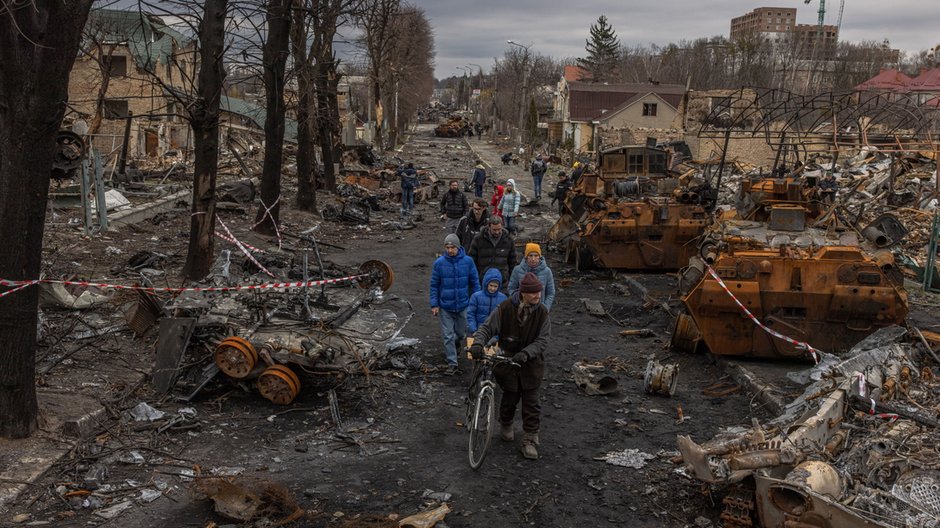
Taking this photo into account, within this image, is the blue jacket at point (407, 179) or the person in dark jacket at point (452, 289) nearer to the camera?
the person in dark jacket at point (452, 289)

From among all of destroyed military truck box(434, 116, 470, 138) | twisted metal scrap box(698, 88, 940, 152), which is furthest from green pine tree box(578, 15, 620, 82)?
twisted metal scrap box(698, 88, 940, 152)

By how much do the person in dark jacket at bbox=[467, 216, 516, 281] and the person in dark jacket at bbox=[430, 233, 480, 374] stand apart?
911mm

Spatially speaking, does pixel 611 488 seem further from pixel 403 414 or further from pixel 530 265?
pixel 530 265

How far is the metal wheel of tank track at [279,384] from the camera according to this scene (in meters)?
8.00

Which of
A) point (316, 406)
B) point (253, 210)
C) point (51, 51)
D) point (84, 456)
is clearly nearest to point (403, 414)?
point (316, 406)

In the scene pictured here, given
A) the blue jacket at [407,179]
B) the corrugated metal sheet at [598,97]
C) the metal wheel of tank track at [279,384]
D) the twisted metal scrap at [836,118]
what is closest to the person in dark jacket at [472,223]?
the metal wheel of tank track at [279,384]

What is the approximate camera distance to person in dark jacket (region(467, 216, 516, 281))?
10.6 m

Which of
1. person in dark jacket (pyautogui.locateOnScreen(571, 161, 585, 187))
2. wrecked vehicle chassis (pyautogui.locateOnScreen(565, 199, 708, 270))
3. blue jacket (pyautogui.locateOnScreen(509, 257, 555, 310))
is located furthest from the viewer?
person in dark jacket (pyautogui.locateOnScreen(571, 161, 585, 187))

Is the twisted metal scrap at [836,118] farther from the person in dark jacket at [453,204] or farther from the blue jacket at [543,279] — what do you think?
the blue jacket at [543,279]

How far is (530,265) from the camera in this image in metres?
9.20

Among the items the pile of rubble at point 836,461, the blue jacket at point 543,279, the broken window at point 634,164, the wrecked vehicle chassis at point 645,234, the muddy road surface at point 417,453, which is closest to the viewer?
the pile of rubble at point 836,461

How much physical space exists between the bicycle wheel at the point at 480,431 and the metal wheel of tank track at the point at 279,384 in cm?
196

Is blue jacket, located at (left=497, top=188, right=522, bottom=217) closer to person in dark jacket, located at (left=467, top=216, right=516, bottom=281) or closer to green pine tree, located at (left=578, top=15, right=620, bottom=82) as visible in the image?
person in dark jacket, located at (left=467, top=216, right=516, bottom=281)

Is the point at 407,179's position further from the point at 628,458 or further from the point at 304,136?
the point at 628,458
